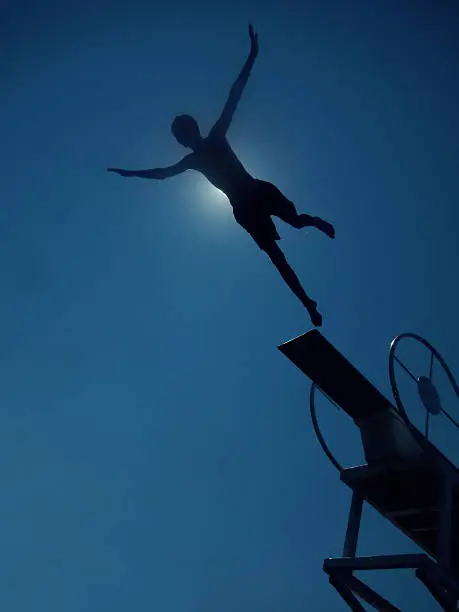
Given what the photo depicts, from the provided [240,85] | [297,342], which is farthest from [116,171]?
[297,342]

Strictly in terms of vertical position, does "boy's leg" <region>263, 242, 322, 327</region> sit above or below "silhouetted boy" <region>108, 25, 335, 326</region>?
below

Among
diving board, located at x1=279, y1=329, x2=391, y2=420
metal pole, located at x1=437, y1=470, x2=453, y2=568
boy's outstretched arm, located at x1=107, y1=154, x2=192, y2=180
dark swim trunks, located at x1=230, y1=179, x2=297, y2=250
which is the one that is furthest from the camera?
diving board, located at x1=279, y1=329, x2=391, y2=420

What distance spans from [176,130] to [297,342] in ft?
10.0

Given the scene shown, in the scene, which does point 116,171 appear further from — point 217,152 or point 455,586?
point 455,586

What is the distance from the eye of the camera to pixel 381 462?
8.40 meters

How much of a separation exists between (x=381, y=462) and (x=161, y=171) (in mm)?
4758

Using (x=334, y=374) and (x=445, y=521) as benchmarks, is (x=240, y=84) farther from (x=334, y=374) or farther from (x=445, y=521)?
(x=445, y=521)

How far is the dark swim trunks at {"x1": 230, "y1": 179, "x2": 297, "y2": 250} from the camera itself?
7723mm

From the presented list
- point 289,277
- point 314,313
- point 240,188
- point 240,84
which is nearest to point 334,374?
point 314,313

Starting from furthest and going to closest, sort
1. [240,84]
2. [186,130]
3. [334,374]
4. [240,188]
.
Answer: [334,374], [240,188], [186,130], [240,84]

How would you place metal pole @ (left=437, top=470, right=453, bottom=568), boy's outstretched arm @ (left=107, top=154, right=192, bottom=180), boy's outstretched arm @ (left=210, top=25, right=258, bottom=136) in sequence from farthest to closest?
boy's outstretched arm @ (left=107, top=154, right=192, bottom=180)
metal pole @ (left=437, top=470, right=453, bottom=568)
boy's outstretched arm @ (left=210, top=25, right=258, bottom=136)

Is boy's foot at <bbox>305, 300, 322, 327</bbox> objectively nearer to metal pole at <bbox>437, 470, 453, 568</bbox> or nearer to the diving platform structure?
the diving platform structure

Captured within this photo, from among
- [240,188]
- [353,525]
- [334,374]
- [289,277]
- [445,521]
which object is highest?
[240,188]

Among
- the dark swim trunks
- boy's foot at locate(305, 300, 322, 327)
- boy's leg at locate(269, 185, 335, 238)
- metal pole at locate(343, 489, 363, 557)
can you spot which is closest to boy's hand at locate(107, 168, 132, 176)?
the dark swim trunks
